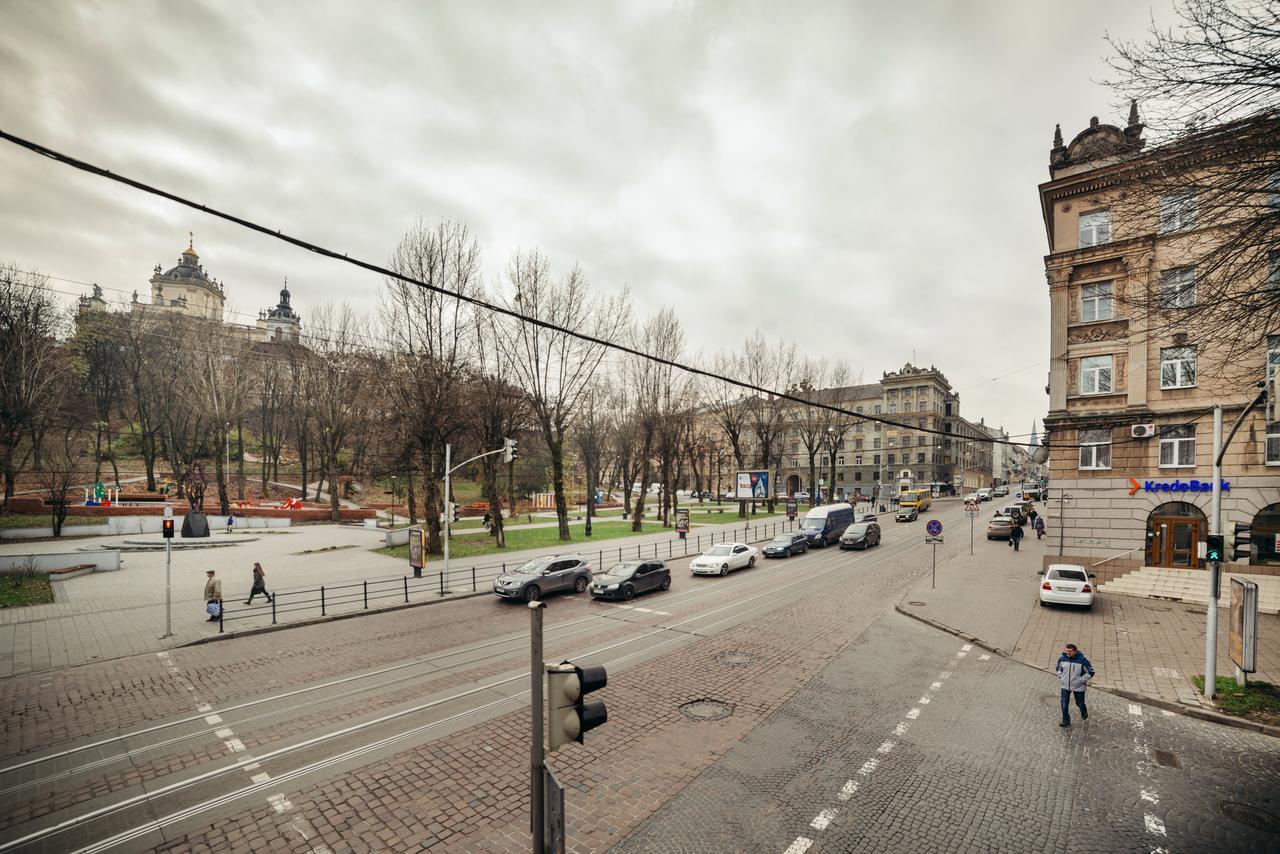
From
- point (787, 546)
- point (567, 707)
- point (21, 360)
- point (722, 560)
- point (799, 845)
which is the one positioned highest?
point (21, 360)

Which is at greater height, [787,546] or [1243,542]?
[1243,542]

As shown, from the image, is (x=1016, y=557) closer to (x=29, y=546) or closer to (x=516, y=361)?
(x=516, y=361)

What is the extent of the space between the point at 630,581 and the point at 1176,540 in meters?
21.0

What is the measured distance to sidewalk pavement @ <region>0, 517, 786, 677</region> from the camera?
13.8m

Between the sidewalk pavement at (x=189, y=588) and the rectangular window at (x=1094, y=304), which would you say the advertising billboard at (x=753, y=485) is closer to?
the sidewalk pavement at (x=189, y=588)

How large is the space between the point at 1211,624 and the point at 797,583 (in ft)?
42.3

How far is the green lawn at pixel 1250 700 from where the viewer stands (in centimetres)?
913

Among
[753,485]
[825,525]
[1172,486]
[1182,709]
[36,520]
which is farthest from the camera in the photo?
[753,485]

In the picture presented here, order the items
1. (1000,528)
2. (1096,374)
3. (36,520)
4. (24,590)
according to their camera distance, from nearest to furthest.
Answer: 1. (24,590)
2. (1096,374)
3. (36,520)
4. (1000,528)

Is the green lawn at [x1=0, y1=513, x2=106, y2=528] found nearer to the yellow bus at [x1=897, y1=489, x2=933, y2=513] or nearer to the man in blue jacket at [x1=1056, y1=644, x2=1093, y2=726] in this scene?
the man in blue jacket at [x1=1056, y1=644, x2=1093, y2=726]

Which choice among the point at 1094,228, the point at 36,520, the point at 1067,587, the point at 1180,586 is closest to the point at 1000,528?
the point at 1180,586

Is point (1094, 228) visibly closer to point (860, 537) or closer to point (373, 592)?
point (860, 537)

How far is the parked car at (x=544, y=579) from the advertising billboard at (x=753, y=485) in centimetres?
1708

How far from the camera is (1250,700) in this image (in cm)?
961
